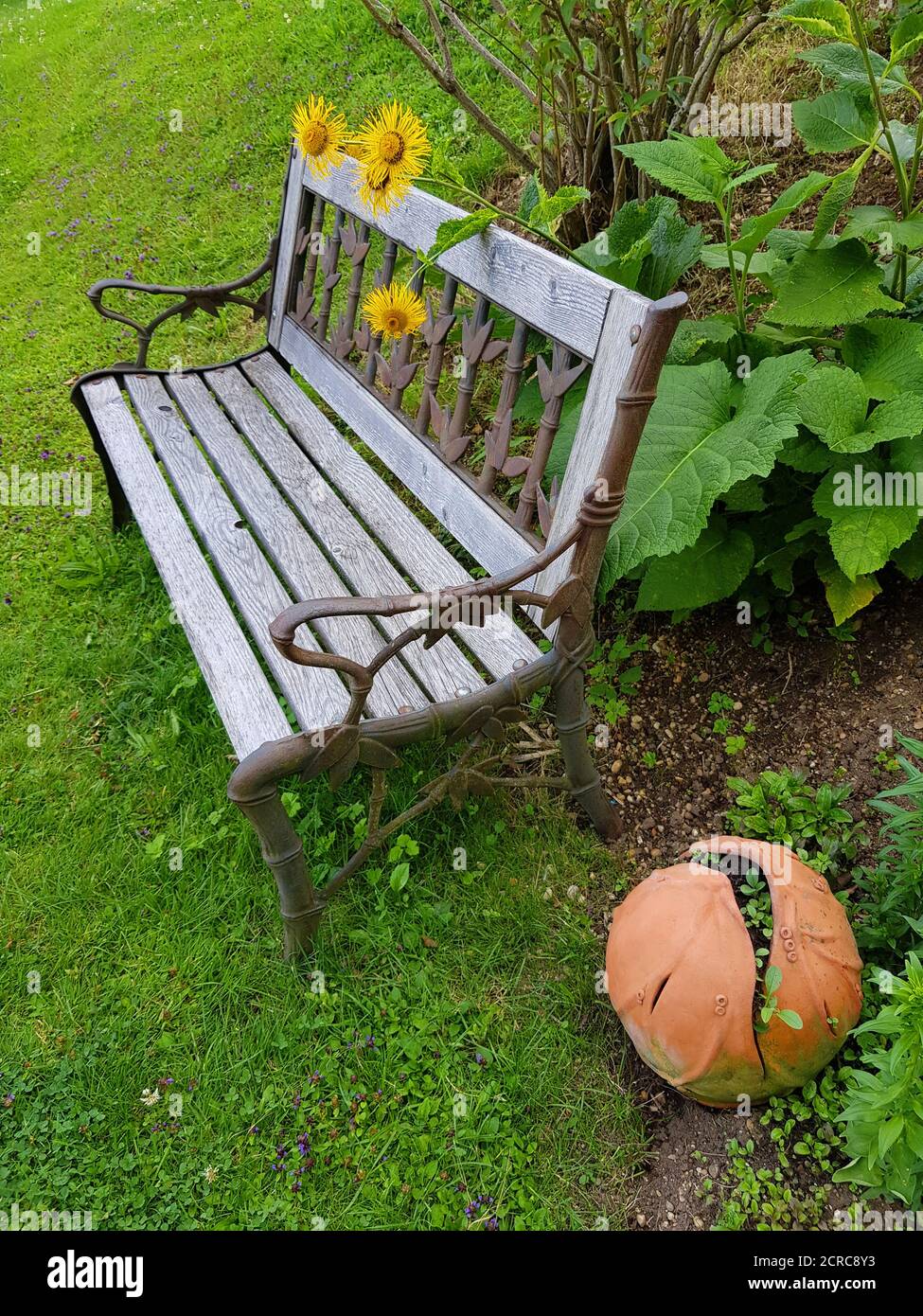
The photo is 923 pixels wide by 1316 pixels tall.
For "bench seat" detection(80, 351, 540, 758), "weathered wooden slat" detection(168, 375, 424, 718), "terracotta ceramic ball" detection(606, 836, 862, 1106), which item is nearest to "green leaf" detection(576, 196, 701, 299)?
"bench seat" detection(80, 351, 540, 758)

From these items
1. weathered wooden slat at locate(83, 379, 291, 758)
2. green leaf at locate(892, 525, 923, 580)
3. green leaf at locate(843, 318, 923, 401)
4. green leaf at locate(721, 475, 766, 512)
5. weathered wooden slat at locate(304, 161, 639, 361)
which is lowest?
weathered wooden slat at locate(83, 379, 291, 758)

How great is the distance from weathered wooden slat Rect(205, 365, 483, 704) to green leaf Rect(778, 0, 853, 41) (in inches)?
61.1

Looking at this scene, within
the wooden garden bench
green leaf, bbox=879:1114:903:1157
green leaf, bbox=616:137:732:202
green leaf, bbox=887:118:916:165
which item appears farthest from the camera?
green leaf, bbox=887:118:916:165

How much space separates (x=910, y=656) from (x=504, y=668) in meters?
1.11

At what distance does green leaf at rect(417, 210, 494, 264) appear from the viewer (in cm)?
207

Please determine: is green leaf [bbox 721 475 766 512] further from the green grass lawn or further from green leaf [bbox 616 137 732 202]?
the green grass lawn

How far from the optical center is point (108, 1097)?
2129mm

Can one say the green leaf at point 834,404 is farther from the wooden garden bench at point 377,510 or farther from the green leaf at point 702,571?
the wooden garden bench at point 377,510

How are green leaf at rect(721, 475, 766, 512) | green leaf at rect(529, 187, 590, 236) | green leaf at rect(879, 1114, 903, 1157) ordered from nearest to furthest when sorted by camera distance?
green leaf at rect(879, 1114, 903, 1157), green leaf at rect(529, 187, 590, 236), green leaf at rect(721, 475, 766, 512)

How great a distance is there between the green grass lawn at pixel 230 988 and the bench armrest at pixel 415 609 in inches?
31.2

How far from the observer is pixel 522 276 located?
209 cm

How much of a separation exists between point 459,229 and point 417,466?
2.33 feet

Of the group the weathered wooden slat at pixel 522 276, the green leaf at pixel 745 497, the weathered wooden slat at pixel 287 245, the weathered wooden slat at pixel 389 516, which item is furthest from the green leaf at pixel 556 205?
the weathered wooden slat at pixel 287 245

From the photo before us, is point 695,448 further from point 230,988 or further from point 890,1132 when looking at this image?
point 230,988
